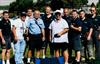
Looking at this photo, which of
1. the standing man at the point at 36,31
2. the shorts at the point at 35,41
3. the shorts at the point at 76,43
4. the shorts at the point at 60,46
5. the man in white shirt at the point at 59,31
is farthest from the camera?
the shorts at the point at 76,43

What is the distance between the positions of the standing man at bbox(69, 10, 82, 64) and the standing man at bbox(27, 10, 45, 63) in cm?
96

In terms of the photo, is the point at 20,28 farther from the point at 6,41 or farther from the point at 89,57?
the point at 89,57

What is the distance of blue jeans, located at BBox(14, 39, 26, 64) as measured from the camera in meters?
12.9

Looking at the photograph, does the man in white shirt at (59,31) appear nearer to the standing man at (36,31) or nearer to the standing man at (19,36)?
the standing man at (36,31)

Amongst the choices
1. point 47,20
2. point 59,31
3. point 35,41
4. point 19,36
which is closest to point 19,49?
point 19,36

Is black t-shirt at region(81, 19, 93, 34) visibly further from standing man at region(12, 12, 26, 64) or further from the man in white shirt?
standing man at region(12, 12, 26, 64)

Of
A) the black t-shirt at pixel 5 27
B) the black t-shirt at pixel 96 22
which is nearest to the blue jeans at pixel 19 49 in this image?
the black t-shirt at pixel 5 27

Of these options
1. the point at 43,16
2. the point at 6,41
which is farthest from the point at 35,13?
the point at 6,41

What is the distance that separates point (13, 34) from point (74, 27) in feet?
6.49

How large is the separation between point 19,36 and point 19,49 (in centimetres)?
44

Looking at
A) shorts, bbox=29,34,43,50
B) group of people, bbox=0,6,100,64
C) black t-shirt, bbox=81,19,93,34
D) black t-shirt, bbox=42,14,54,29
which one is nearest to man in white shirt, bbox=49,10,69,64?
group of people, bbox=0,6,100,64

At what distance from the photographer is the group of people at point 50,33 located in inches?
491

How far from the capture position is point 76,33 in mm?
12836

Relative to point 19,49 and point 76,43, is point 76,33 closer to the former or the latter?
point 76,43
